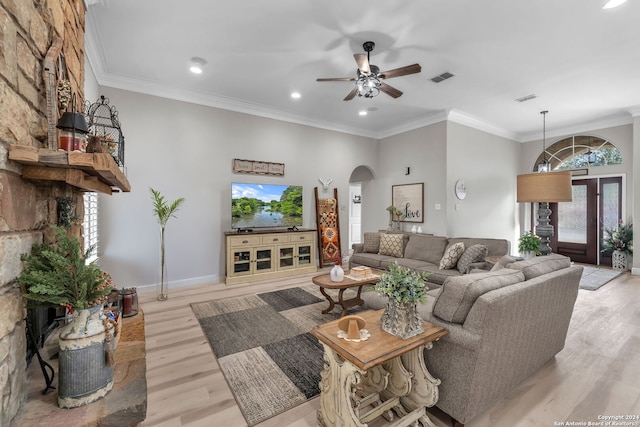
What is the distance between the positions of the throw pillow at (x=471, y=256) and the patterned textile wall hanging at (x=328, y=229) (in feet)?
8.36

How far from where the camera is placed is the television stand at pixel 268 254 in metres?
4.66

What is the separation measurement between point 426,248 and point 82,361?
4.43m

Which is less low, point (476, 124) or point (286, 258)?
point (476, 124)

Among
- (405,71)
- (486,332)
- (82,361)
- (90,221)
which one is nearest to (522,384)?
(486,332)

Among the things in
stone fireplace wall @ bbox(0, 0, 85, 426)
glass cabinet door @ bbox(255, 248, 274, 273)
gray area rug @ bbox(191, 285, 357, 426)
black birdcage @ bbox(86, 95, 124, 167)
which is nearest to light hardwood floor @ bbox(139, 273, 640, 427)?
gray area rug @ bbox(191, 285, 357, 426)

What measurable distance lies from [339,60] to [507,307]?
10.6 ft

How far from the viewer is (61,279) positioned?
44.0 inches

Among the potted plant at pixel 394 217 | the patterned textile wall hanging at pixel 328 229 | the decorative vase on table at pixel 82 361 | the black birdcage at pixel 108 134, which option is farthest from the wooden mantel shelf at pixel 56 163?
the potted plant at pixel 394 217

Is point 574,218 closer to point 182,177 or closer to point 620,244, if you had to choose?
point 620,244

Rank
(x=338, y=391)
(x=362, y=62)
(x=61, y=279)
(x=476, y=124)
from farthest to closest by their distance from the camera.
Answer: (x=476, y=124) < (x=362, y=62) < (x=338, y=391) < (x=61, y=279)

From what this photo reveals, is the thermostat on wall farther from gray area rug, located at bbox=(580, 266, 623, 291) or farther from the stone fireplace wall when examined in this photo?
the stone fireplace wall

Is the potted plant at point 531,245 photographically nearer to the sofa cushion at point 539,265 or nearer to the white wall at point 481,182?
the sofa cushion at point 539,265

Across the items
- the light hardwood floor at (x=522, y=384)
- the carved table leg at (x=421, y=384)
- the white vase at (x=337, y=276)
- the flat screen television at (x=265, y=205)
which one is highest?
the flat screen television at (x=265, y=205)

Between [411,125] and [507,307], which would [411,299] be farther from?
[411,125]
